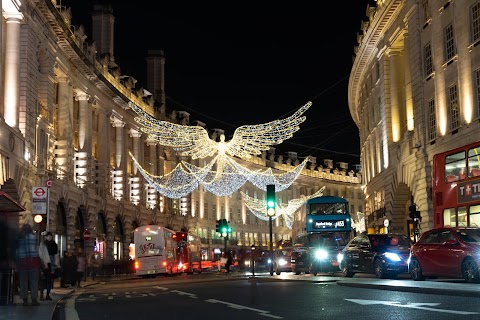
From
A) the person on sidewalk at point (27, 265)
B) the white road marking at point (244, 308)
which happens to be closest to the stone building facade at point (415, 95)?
the white road marking at point (244, 308)

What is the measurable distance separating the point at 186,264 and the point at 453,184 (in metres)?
34.7

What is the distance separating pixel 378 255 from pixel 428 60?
16134 millimetres

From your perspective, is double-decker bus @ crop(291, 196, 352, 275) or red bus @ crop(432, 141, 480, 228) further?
double-decker bus @ crop(291, 196, 352, 275)

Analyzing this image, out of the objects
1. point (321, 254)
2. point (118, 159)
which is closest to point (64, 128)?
point (118, 159)

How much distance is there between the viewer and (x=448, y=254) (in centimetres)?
2102

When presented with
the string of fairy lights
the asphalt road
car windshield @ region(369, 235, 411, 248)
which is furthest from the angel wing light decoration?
the asphalt road

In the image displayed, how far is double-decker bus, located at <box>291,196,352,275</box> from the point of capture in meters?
35.8

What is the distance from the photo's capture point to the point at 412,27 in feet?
137

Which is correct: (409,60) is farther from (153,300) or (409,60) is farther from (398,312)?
(398,312)

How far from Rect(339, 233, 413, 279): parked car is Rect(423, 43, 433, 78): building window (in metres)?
13.4

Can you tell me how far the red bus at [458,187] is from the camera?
22.9 metres

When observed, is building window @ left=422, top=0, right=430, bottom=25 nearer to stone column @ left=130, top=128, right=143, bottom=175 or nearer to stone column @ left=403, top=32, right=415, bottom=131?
stone column @ left=403, top=32, right=415, bottom=131

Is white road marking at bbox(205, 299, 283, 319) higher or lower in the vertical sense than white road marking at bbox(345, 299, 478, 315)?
lower

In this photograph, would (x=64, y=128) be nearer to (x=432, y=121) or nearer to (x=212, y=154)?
(x=212, y=154)
